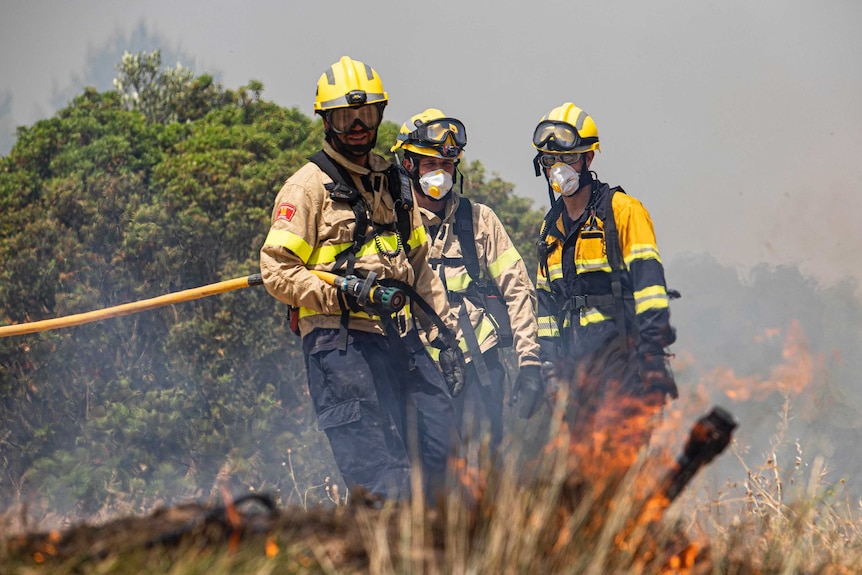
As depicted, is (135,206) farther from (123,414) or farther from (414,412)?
(414,412)

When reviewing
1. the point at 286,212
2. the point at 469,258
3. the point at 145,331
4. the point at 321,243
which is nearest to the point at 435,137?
the point at 469,258

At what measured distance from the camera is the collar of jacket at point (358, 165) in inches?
235

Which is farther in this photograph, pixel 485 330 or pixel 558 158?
pixel 485 330

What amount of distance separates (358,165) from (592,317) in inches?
65.2

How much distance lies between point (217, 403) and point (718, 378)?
32.9 ft

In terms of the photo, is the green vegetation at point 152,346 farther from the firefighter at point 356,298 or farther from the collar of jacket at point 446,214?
the firefighter at point 356,298

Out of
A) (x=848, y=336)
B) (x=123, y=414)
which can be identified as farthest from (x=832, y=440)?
(x=123, y=414)

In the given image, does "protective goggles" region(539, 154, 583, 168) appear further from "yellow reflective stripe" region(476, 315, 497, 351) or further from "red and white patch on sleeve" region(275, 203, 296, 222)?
"red and white patch on sleeve" region(275, 203, 296, 222)

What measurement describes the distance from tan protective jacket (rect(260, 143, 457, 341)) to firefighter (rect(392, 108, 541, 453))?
1.18 m

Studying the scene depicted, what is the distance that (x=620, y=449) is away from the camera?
14.5 ft

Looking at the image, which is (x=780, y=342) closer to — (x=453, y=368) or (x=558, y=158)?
(x=558, y=158)

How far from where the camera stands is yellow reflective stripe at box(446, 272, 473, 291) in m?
7.43

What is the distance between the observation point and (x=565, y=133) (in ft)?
22.5

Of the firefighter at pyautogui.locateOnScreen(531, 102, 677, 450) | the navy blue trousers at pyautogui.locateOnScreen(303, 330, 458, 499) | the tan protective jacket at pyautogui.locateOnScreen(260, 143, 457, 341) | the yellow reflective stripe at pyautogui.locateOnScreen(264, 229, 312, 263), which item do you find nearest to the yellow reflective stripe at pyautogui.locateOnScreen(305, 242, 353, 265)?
the tan protective jacket at pyautogui.locateOnScreen(260, 143, 457, 341)
